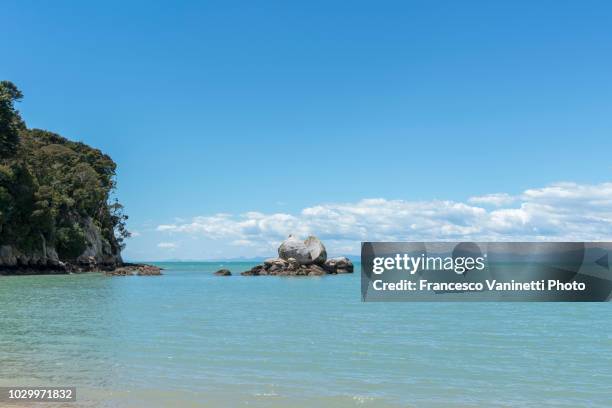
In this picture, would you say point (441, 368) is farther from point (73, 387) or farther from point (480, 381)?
point (73, 387)

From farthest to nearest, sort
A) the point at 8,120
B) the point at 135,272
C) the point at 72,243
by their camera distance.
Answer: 1. the point at 135,272
2. the point at 72,243
3. the point at 8,120

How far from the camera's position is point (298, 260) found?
3054 inches

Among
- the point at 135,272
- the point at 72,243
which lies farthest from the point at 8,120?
the point at 135,272

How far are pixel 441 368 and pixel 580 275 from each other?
49.4 feet

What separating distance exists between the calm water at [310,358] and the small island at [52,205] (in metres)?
49.3

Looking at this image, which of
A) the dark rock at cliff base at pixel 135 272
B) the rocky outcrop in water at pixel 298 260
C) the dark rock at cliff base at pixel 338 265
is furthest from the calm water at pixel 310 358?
the dark rock at cliff base at pixel 135 272

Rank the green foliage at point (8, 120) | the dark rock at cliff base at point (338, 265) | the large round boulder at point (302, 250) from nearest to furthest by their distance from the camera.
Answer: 1. the green foliage at point (8, 120)
2. the large round boulder at point (302, 250)
3. the dark rock at cliff base at point (338, 265)

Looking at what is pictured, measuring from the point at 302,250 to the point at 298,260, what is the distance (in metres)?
1.50

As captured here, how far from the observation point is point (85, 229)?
293 feet

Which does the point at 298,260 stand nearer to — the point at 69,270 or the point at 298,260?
the point at 298,260

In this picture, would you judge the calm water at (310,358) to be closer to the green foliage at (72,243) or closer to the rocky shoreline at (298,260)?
the rocky shoreline at (298,260)

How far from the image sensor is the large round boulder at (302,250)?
77375 mm

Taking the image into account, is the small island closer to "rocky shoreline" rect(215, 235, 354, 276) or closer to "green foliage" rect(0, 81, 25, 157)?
"green foliage" rect(0, 81, 25, 157)

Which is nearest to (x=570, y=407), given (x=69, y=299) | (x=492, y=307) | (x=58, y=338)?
(x=58, y=338)
